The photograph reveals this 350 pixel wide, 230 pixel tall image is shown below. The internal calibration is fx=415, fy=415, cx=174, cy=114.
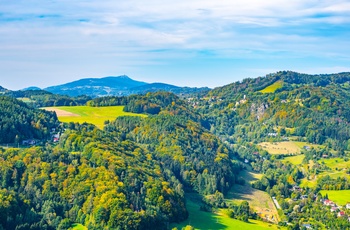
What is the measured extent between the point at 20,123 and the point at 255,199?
53796 mm

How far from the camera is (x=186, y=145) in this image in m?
108


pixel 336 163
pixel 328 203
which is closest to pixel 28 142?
pixel 328 203

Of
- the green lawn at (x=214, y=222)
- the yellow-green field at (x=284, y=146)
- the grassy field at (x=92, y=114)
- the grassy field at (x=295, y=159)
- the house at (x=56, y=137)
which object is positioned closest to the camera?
the green lawn at (x=214, y=222)

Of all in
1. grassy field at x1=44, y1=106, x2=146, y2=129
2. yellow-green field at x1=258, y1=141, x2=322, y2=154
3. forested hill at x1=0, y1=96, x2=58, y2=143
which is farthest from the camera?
yellow-green field at x1=258, y1=141, x2=322, y2=154

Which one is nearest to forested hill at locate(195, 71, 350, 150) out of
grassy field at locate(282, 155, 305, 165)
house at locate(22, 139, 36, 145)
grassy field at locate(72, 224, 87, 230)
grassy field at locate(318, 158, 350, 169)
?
grassy field at locate(318, 158, 350, 169)

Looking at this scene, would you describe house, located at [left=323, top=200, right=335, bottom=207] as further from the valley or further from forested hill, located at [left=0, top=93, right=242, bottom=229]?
forested hill, located at [left=0, top=93, right=242, bottom=229]

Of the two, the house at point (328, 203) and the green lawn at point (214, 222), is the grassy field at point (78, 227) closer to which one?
the green lawn at point (214, 222)

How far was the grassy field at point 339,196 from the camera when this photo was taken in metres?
84.1

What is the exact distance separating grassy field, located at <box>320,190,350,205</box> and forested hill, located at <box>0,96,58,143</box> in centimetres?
6317

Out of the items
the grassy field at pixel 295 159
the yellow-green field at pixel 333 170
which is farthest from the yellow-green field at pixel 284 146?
the yellow-green field at pixel 333 170

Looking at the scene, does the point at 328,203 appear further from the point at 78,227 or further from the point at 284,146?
the point at 284,146

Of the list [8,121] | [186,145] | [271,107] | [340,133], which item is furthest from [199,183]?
[271,107]

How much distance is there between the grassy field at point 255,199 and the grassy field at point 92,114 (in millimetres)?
45432

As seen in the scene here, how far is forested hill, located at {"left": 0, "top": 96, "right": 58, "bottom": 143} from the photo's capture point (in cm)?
8600
